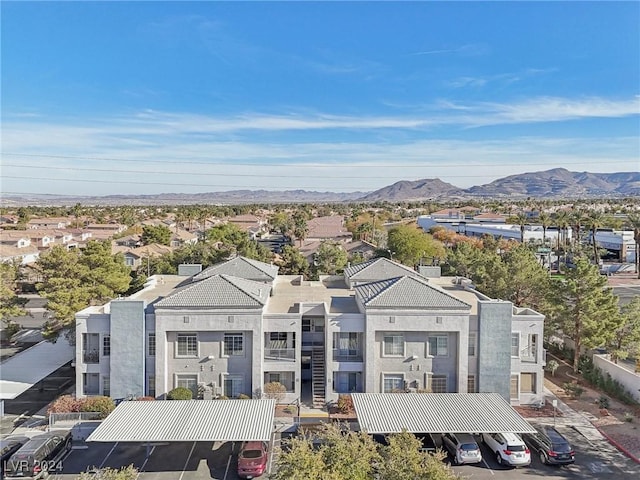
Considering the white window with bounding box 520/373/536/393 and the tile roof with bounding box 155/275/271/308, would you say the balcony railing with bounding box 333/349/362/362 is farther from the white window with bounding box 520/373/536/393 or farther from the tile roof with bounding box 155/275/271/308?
the white window with bounding box 520/373/536/393

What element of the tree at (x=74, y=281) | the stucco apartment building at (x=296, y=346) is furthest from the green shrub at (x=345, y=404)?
the tree at (x=74, y=281)

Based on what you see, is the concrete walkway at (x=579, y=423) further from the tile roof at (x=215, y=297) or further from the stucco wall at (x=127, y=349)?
the stucco wall at (x=127, y=349)

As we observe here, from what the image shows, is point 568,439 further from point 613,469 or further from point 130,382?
point 130,382

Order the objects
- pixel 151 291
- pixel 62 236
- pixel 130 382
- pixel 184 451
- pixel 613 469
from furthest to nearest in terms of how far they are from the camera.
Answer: pixel 62 236
pixel 151 291
pixel 130 382
pixel 184 451
pixel 613 469

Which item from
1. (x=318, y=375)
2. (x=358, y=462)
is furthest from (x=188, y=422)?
(x=358, y=462)

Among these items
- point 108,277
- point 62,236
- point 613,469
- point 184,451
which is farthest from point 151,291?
point 62,236
